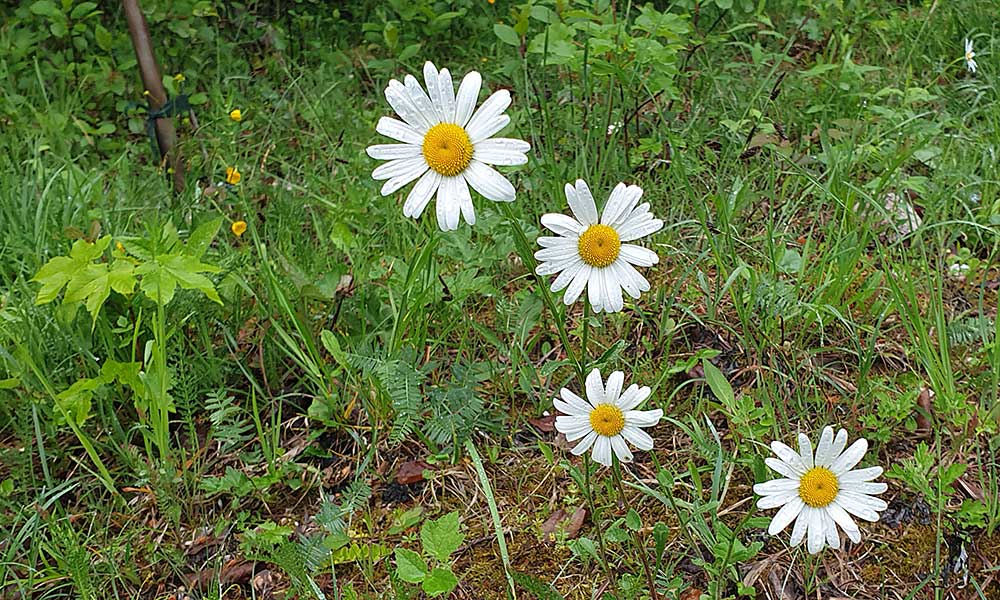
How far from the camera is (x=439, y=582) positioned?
135 centimetres

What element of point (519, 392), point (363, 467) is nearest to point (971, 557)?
point (519, 392)

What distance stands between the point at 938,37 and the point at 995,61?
26cm

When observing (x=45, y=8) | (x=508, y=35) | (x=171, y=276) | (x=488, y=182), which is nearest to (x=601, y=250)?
(x=488, y=182)

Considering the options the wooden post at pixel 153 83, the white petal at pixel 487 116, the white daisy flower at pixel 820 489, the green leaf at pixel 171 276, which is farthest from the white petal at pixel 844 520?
the wooden post at pixel 153 83

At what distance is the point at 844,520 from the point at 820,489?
0.05 metres

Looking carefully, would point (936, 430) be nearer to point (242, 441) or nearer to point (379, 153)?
point (379, 153)

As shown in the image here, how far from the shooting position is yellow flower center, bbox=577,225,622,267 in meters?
1.28

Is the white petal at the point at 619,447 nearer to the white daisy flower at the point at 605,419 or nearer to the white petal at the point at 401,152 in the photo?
the white daisy flower at the point at 605,419

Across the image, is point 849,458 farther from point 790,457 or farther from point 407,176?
point 407,176

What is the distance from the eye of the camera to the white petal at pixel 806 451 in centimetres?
117

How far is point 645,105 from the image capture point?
8.21ft

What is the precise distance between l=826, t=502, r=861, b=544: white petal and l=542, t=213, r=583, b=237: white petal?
53cm

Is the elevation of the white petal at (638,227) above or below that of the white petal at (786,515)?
above

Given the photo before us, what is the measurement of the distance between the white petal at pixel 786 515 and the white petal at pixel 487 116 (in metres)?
0.67
